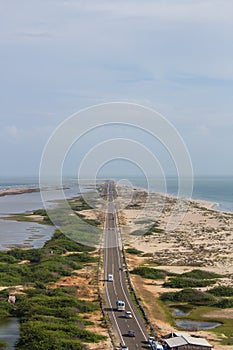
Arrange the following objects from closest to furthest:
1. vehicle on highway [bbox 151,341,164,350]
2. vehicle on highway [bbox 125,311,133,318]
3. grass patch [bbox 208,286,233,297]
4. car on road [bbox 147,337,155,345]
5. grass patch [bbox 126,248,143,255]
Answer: vehicle on highway [bbox 151,341,164,350], car on road [bbox 147,337,155,345], vehicle on highway [bbox 125,311,133,318], grass patch [bbox 208,286,233,297], grass patch [bbox 126,248,143,255]

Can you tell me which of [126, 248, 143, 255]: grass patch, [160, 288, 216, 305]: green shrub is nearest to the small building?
[160, 288, 216, 305]: green shrub

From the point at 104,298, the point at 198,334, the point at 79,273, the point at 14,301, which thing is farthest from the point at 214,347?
the point at 79,273

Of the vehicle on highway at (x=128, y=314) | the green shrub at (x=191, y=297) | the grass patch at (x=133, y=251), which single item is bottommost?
the green shrub at (x=191, y=297)

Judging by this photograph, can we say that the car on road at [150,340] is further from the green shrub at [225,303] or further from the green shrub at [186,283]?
the green shrub at [186,283]

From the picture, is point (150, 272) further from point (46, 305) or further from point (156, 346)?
point (156, 346)

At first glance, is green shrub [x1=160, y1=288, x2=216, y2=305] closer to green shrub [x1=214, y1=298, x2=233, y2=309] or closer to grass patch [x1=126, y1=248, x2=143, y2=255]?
green shrub [x1=214, y1=298, x2=233, y2=309]

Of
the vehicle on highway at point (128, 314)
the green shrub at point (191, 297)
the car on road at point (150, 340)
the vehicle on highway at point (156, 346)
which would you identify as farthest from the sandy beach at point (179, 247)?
the vehicle on highway at point (156, 346)

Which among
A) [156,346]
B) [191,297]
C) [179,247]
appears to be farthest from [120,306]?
[179,247]

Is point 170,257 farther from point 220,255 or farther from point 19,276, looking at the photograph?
point 19,276

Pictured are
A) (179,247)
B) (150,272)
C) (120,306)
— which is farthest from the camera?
(179,247)
